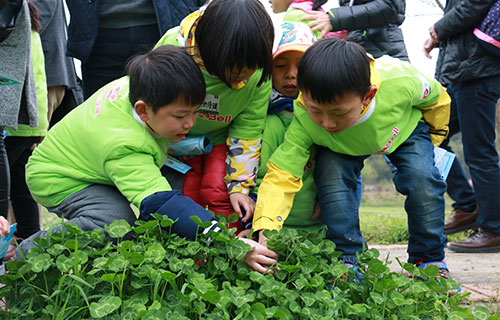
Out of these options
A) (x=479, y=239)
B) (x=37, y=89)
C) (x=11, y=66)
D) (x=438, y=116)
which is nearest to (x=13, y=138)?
(x=37, y=89)

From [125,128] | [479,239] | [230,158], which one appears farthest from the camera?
[479,239]

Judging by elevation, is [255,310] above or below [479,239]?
above

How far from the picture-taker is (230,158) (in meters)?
2.33

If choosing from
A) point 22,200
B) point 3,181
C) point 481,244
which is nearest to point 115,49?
point 3,181

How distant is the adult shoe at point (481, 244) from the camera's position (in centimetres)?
339

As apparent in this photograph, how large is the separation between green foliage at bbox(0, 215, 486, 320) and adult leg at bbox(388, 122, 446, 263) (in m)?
0.51

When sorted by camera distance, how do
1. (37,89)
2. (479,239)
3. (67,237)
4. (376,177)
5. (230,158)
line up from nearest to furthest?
(67,237) < (230,158) < (37,89) < (479,239) < (376,177)

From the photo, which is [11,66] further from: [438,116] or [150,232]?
[438,116]

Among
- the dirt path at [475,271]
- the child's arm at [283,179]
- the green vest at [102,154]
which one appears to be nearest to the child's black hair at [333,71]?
the child's arm at [283,179]

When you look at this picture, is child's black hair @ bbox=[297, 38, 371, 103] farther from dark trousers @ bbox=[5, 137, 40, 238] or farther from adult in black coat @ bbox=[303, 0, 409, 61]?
dark trousers @ bbox=[5, 137, 40, 238]

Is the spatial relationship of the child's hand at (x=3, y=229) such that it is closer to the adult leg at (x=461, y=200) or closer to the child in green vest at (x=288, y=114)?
the child in green vest at (x=288, y=114)

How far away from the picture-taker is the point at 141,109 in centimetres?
199

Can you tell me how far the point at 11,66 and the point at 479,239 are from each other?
302cm

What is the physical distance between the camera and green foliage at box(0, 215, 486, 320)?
4.78 ft
